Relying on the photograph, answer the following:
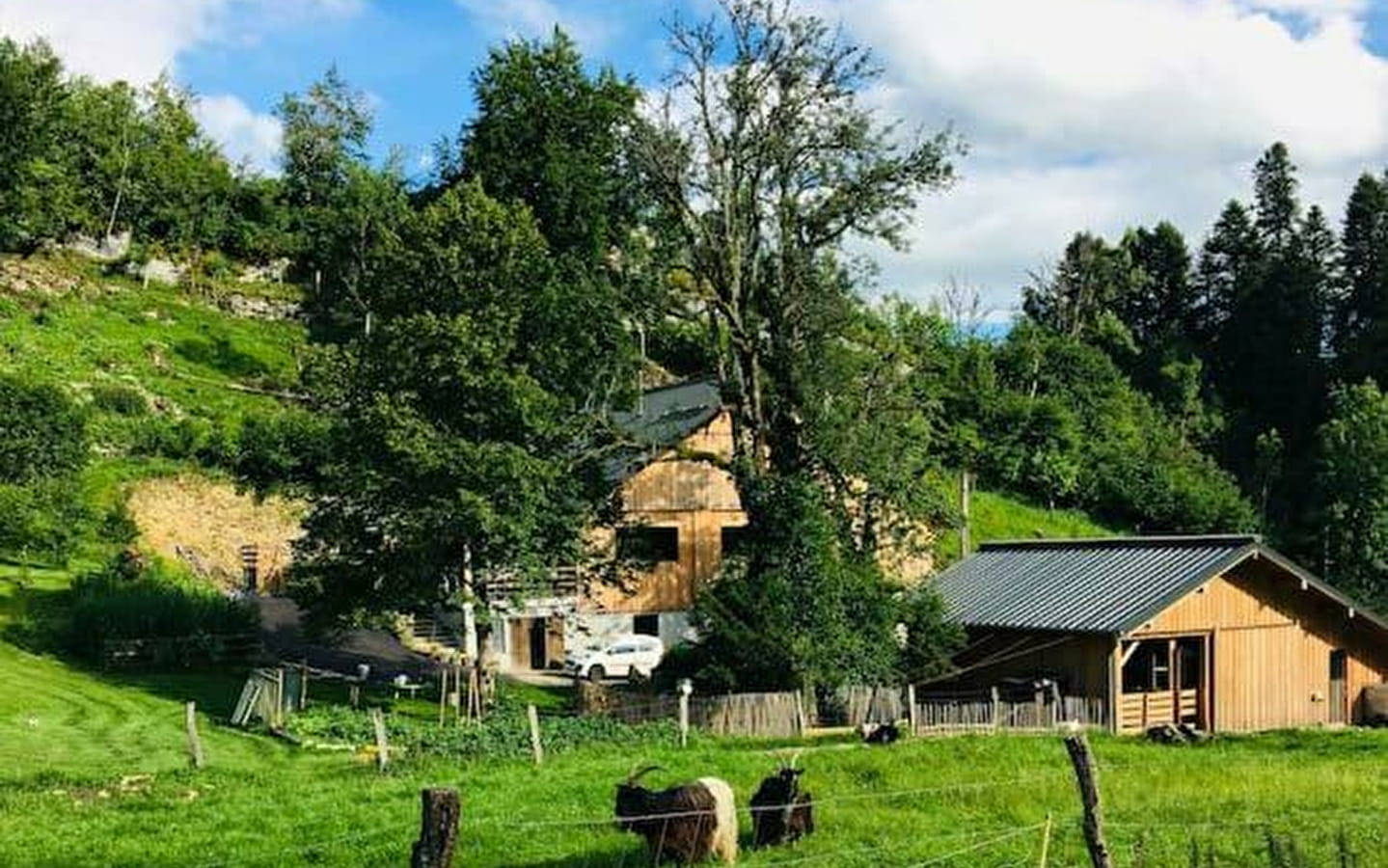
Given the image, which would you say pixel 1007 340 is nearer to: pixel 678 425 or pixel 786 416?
pixel 678 425

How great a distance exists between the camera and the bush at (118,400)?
178 feet

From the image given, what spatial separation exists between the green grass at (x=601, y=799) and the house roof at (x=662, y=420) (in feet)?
37.4

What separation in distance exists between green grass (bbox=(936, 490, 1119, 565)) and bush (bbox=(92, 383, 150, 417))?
→ 111ft

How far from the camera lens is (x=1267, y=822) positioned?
16047mm

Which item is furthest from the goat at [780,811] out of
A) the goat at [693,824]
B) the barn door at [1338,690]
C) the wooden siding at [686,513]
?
the wooden siding at [686,513]

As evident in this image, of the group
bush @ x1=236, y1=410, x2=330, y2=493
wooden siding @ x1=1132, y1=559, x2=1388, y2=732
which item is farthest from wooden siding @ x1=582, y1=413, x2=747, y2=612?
wooden siding @ x1=1132, y1=559, x2=1388, y2=732

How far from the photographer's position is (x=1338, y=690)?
37.5 m

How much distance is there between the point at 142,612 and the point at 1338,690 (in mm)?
30922

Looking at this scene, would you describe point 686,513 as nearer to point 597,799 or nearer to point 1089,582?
point 1089,582

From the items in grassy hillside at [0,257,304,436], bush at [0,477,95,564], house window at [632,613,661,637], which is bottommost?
house window at [632,613,661,637]

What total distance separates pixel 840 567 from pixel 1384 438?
138 feet

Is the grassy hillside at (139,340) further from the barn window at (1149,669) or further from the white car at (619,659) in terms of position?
the barn window at (1149,669)

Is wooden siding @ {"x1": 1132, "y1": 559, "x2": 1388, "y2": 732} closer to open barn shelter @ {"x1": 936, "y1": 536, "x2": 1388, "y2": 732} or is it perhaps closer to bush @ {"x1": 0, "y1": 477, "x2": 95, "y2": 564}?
open barn shelter @ {"x1": 936, "y1": 536, "x2": 1388, "y2": 732}

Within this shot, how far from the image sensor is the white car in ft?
137
